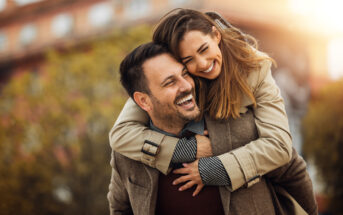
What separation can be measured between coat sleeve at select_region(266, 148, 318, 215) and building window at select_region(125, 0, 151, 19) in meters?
18.5

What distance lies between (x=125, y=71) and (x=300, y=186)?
1394 millimetres

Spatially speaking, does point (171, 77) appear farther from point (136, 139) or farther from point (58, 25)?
point (58, 25)

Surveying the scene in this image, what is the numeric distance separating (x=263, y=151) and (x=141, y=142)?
2.52 ft

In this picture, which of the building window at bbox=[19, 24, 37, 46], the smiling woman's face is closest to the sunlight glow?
the building window at bbox=[19, 24, 37, 46]

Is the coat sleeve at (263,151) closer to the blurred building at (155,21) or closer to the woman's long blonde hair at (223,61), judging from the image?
the woman's long blonde hair at (223,61)

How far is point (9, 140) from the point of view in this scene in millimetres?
12984

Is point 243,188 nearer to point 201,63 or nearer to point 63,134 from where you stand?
point 201,63

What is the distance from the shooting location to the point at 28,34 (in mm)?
25531

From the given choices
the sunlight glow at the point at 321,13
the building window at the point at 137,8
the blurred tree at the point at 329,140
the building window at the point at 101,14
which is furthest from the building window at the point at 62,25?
the blurred tree at the point at 329,140

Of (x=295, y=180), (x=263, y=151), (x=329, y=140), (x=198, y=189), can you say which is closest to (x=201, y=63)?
(x=263, y=151)

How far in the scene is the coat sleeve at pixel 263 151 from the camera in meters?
2.23

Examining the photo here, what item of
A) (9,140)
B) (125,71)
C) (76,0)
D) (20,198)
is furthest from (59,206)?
(76,0)

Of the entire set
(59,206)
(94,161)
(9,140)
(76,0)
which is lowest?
(59,206)

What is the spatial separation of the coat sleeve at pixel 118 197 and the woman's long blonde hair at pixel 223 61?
2.52 ft
